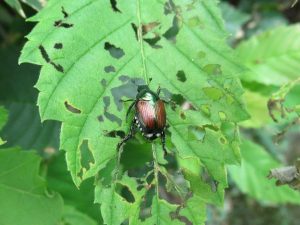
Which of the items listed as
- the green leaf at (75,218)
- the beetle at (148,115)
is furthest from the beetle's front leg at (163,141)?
the green leaf at (75,218)

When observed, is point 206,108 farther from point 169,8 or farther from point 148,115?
point 169,8

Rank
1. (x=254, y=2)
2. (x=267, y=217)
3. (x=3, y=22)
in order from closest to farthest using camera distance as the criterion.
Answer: (x=3, y=22) → (x=254, y=2) → (x=267, y=217)

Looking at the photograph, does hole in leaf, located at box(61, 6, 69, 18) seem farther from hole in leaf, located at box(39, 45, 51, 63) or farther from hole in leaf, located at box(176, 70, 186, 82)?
hole in leaf, located at box(176, 70, 186, 82)

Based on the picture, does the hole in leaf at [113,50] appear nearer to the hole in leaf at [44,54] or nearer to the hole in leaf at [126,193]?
the hole in leaf at [44,54]

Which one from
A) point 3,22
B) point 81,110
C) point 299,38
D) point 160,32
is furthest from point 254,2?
point 81,110

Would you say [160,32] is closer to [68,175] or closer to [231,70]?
[231,70]

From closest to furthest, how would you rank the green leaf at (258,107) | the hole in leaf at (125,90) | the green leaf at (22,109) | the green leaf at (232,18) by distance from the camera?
1. the hole in leaf at (125,90)
2. the green leaf at (22,109)
3. the green leaf at (258,107)
4. the green leaf at (232,18)
